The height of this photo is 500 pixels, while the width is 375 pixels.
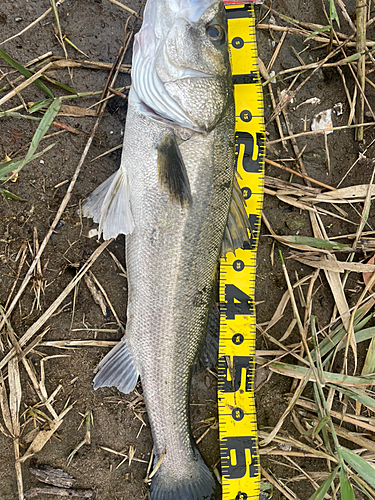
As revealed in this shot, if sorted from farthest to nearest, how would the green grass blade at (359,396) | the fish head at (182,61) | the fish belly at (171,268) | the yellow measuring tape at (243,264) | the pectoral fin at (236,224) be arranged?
1. the yellow measuring tape at (243,264)
2. the green grass blade at (359,396)
3. the pectoral fin at (236,224)
4. the fish belly at (171,268)
5. the fish head at (182,61)

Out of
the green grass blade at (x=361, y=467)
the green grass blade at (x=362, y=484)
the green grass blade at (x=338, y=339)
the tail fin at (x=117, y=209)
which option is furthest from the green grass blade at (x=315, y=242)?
the green grass blade at (x=362, y=484)

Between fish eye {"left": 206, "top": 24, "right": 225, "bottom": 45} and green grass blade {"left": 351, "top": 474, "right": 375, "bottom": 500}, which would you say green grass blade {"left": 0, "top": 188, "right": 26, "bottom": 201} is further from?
green grass blade {"left": 351, "top": 474, "right": 375, "bottom": 500}

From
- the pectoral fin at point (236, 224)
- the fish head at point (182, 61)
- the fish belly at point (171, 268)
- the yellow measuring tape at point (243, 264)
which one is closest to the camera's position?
the fish head at point (182, 61)

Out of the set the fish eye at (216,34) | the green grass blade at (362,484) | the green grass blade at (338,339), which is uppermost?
the fish eye at (216,34)

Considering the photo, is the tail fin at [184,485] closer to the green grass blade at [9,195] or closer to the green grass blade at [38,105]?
the green grass blade at [9,195]

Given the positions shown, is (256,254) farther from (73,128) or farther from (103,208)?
(73,128)

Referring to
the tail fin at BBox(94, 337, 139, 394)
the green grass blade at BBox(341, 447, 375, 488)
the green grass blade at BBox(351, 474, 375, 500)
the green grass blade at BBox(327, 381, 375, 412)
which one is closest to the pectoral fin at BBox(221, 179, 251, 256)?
the tail fin at BBox(94, 337, 139, 394)

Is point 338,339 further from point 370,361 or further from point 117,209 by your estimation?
point 117,209
